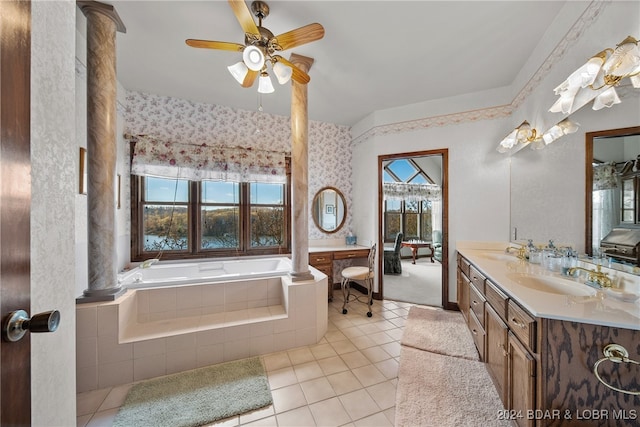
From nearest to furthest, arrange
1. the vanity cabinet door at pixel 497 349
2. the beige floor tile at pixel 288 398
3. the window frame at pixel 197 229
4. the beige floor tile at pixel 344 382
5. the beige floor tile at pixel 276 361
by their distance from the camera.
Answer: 1. the vanity cabinet door at pixel 497 349
2. the beige floor tile at pixel 288 398
3. the beige floor tile at pixel 344 382
4. the beige floor tile at pixel 276 361
5. the window frame at pixel 197 229

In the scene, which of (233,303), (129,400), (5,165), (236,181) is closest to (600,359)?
(5,165)

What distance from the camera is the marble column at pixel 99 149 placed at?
188cm

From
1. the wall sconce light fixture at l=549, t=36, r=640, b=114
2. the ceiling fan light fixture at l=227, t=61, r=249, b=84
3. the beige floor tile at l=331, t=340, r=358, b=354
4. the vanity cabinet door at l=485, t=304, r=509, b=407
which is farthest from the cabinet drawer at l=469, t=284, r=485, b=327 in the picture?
the ceiling fan light fixture at l=227, t=61, r=249, b=84

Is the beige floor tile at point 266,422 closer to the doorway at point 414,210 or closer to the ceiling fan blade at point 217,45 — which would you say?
the ceiling fan blade at point 217,45

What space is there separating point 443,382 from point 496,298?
788 millimetres

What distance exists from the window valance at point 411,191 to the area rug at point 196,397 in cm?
571

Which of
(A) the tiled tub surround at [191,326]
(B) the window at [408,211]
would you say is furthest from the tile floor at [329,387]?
(B) the window at [408,211]

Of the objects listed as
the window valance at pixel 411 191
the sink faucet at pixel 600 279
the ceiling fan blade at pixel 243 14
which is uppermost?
the ceiling fan blade at pixel 243 14

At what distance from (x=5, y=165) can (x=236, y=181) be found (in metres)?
3.00

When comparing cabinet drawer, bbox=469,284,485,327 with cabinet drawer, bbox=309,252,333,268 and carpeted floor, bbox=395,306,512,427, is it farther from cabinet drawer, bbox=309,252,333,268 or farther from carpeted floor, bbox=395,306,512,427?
cabinet drawer, bbox=309,252,333,268

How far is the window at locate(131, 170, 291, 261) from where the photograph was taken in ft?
10.4

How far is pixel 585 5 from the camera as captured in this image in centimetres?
161

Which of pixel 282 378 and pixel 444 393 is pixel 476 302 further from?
pixel 282 378

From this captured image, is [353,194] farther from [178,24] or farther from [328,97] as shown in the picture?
[178,24]
